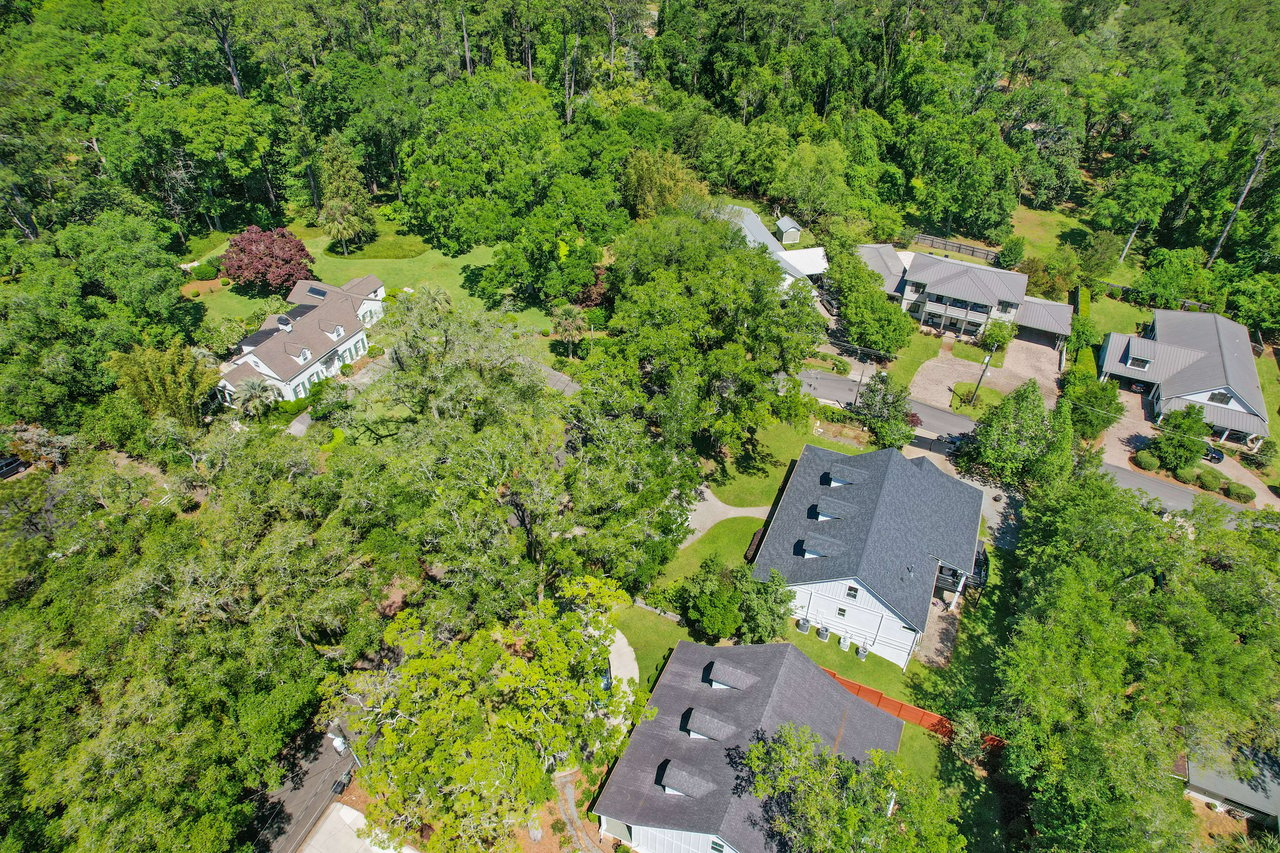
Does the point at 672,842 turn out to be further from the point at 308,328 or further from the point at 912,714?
the point at 308,328

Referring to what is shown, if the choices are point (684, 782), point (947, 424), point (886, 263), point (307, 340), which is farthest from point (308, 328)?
point (886, 263)

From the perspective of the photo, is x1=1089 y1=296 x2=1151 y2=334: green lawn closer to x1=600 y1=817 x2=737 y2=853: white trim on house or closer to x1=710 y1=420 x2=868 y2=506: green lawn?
x1=710 y1=420 x2=868 y2=506: green lawn

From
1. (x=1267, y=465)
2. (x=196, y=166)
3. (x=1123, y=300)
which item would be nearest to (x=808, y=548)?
(x=1267, y=465)

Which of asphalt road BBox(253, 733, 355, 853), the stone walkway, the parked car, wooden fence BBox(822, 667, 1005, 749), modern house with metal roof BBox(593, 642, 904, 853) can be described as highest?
modern house with metal roof BBox(593, 642, 904, 853)

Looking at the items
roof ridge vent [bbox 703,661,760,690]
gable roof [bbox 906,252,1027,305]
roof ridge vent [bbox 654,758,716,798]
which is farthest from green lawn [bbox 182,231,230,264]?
gable roof [bbox 906,252,1027,305]

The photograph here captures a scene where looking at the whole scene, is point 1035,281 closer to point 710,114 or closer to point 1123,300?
point 1123,300

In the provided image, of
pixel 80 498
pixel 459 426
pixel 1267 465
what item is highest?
pixel 459 426
